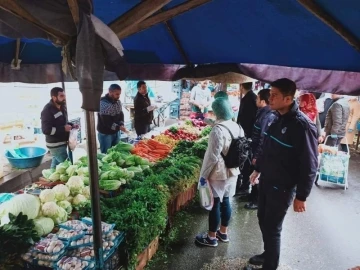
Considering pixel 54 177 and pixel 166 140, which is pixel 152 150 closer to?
pixel 166 140

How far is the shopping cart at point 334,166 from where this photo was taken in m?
6.02

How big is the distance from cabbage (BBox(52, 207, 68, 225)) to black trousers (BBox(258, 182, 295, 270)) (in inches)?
82.8

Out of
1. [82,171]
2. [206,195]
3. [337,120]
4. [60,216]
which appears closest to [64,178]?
[82,171]

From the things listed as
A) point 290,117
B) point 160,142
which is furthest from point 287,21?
point 160,142

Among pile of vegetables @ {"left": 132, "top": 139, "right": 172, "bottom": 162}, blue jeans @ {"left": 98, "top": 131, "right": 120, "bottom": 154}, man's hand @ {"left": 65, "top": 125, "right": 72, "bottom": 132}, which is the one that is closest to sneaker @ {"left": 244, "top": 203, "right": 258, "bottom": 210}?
pile of vegetables @ {"left": 132, "top": 139, "right": 172, "bottom": 162}

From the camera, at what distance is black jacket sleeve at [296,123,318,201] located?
8.61ft

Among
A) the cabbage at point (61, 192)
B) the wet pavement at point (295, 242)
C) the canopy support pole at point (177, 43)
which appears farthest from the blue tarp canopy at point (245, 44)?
the wet pavement at point (295, 242)

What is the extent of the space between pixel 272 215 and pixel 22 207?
8.08 feet

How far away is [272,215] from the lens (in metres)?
2.93

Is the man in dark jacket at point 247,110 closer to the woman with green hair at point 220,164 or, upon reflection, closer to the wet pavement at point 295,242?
the wet pavement at point 295,242

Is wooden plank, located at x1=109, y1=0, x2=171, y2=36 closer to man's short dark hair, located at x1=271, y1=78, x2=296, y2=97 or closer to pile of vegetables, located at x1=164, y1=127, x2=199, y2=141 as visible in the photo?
man's short dark hair, located at x1=271, y1=78, x2=296, y2=97

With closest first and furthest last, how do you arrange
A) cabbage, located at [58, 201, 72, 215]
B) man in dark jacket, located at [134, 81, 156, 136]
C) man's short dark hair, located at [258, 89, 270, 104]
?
1. cabbage, located at [58, 201, 72, 215]
2. man's short dark hair, located at [258, 89, 270, 104]
3. man in dark jacket, located at [134, 81, 156, 136]

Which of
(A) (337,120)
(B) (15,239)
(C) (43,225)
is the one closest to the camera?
(B) (15,239)

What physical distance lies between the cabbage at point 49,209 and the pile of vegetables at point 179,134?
3635 millimetres
